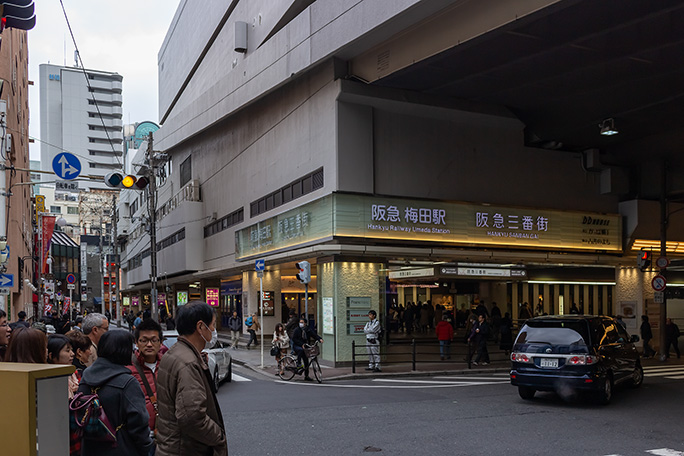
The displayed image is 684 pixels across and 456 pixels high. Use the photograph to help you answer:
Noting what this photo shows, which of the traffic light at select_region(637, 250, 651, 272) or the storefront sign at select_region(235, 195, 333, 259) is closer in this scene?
the storefront sign at select_region(235, 195, 333, 259)

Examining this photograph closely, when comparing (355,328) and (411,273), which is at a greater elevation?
(411,273)

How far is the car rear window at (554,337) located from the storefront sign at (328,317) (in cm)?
844

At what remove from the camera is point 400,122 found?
2152cm

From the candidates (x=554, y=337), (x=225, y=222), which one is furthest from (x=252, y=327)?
(x=554, y=337)

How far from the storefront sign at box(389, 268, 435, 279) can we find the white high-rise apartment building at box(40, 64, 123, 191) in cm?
8934

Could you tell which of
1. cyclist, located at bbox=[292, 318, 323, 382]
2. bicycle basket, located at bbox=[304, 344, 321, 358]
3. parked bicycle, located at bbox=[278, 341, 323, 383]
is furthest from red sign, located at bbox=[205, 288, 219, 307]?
bicycle basket, located at bbox=[304, 344, 321, 358]

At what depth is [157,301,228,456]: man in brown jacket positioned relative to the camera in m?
3.93

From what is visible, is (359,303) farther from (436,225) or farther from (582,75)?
(582,75)

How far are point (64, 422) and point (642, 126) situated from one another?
24652mm

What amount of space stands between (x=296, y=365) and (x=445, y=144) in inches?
387

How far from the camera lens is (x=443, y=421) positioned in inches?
426

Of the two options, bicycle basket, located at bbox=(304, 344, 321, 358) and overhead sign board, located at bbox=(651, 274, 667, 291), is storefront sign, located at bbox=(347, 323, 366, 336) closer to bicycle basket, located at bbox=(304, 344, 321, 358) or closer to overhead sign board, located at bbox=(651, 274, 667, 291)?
bicycle basket, located at bbox=(304, 344, 321, 358)

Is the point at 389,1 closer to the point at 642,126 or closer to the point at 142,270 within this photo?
the point at 642,126

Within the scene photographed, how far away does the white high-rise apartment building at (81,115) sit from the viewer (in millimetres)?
107312
